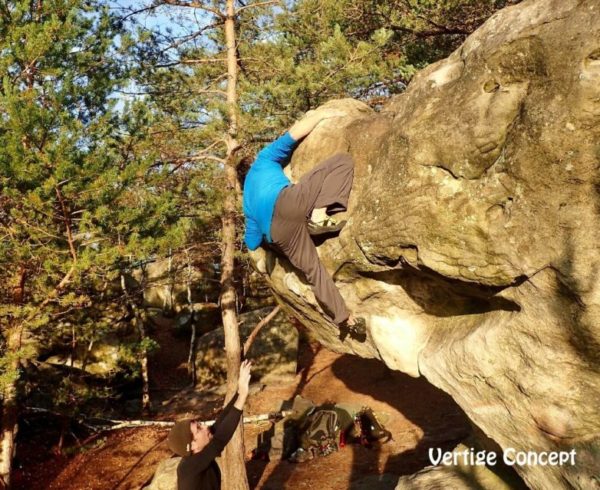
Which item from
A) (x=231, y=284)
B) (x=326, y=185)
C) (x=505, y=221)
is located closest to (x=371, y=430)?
(x=231, y=284)

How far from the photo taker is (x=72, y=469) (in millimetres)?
12648

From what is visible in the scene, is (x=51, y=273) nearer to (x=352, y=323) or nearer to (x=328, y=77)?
(x=352, y=323)

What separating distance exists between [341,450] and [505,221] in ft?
29.9

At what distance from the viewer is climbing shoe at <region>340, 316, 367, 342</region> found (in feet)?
18.7

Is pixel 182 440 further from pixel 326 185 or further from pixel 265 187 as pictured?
pixel 326 185

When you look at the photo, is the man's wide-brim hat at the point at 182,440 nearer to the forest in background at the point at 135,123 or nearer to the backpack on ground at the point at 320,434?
the forest in background at the point at 135,123

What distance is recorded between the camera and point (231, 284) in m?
10.6

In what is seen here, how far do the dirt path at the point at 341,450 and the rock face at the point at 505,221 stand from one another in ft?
17.9

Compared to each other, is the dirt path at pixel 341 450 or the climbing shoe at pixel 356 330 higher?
the climbing shoe at pixel 356 330

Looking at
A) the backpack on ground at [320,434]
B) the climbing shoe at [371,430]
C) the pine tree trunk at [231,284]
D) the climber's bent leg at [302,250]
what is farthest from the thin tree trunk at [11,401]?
the climbing shoe at [371,430]

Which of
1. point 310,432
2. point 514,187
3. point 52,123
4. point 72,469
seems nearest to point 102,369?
point 72,469

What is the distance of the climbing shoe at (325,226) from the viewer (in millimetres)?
5273

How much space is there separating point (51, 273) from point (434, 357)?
6.58m

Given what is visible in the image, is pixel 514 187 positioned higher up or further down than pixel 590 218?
higher up
